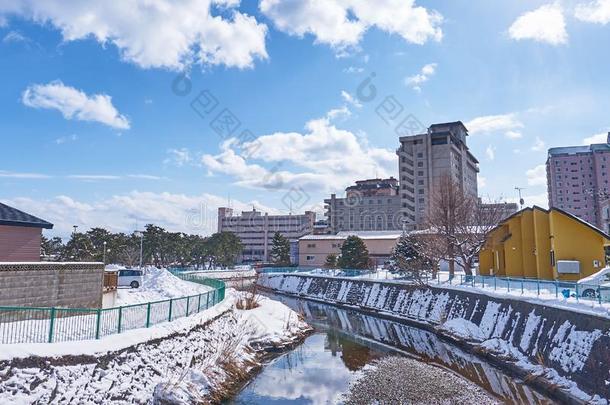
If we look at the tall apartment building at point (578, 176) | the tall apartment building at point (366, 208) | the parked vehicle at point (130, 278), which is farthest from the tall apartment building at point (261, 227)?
the parked vehicle at point (130, 278)

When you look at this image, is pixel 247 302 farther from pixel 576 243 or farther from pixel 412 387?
pixel 576 243

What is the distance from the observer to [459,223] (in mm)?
34281

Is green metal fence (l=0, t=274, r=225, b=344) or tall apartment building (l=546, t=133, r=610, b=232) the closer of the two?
green metal fence (l=0, t=274, r=225, b=344)

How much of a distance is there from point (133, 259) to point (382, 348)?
47.9 m

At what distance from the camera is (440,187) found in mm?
36469

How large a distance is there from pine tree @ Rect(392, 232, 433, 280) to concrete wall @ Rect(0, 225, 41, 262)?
84.3ft

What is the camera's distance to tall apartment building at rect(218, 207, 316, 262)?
125 metres

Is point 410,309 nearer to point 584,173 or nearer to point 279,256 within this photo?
point 279,256

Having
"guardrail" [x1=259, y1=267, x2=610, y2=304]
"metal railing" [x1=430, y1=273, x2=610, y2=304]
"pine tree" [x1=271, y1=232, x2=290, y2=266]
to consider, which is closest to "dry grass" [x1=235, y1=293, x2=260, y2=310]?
"guardrail" [x1=259, y1=267, x2=610, y2=304]

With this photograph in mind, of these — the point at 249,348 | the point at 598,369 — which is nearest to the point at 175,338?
the point at 249,348

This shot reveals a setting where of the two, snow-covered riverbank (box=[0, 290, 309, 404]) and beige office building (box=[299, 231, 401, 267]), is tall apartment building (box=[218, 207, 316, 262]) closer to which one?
beige office building (box=[299, 231, 401, 267])

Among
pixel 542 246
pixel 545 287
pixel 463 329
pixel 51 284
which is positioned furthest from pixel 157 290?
pixel 542 246

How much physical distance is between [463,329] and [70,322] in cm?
2049

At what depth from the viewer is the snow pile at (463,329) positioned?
22916 millimetres
